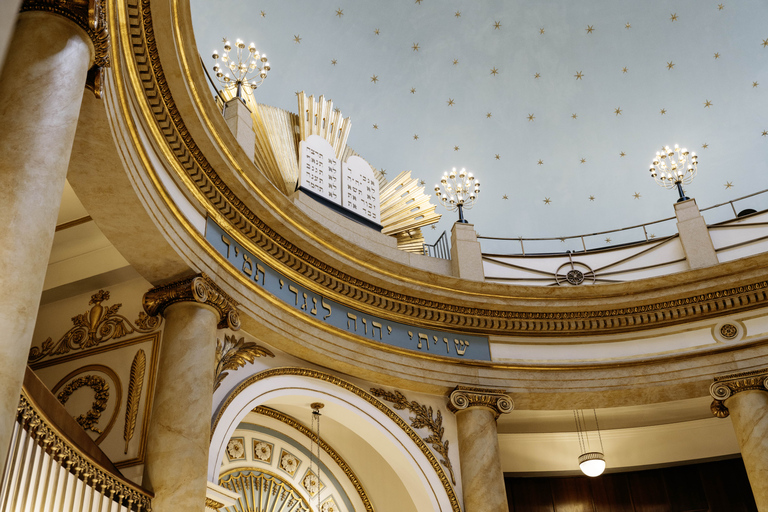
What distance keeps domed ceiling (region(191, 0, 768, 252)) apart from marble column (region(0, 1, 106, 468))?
8377 mm

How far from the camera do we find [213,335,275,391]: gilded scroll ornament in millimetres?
7188

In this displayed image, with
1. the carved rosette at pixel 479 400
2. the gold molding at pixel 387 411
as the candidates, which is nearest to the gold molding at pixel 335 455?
→ the gold molding at pixel 387 411

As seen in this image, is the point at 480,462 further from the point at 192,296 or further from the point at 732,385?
the point at 192,296

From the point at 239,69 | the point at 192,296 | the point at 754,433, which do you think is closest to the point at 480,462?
the point at 754,433

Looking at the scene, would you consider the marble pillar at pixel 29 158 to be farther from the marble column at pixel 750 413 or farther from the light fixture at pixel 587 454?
the light fixture at pixel 587 454

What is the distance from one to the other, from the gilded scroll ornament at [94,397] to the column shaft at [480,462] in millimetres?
4007

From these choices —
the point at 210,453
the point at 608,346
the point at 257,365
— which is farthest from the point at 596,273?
the point at 210,453

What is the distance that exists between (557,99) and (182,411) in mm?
9403

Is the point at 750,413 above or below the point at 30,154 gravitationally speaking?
above

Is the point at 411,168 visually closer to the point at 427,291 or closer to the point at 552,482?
the point at 427,291

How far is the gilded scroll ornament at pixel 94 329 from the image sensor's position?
23.1 ft

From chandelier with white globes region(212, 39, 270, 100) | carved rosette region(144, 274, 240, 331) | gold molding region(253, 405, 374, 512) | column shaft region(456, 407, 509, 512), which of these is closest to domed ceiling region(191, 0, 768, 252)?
chandelier with white globes region(212, 39, 270, 100)

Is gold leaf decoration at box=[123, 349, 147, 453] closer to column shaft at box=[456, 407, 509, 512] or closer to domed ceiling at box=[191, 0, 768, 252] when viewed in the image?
column shaft at box=[456, 407, 509, 512]

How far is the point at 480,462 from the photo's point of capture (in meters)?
8.66
